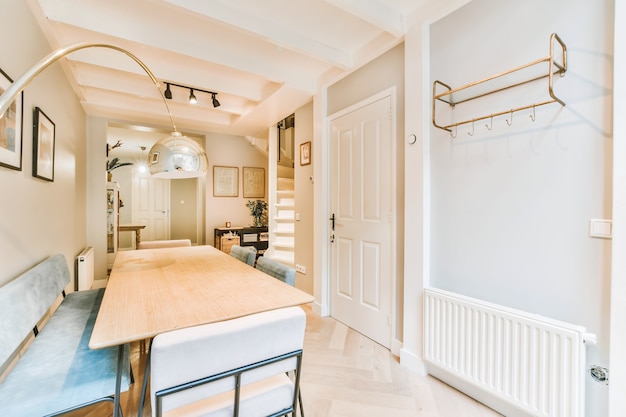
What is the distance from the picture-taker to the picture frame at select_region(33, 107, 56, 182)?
76.9 inches

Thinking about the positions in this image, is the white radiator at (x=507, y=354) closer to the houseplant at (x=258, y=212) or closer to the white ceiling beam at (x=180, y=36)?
the white ceiling beam at (x=180, y=36)

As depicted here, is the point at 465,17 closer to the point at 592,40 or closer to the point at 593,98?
the point at 592,40

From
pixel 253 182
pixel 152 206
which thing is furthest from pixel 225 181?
pixel 152 206

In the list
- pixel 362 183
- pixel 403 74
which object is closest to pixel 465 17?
pixel 403 74

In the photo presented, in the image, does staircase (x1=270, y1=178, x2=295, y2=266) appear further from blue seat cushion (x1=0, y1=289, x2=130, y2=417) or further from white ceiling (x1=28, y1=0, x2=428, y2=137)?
blue seat cushion (x1=0, y1=289, x2=130, y2=417)

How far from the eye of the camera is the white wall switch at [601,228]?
1.31 m

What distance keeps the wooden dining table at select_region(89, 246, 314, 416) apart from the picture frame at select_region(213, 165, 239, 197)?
10.3 feet

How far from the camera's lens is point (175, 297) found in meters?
1.49

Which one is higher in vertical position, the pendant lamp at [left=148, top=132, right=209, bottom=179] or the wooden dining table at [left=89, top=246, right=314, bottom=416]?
the pendant lamp at [left=148, top=132, right=209, bottom=179]

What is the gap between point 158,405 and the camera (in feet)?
2.97

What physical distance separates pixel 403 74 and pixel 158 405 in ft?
8.21

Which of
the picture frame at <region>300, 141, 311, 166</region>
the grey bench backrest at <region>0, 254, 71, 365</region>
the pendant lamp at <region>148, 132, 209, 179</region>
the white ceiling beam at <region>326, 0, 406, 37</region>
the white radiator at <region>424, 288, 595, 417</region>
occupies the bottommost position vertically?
the white radiator at <region>424, 288, 595, 417</region>

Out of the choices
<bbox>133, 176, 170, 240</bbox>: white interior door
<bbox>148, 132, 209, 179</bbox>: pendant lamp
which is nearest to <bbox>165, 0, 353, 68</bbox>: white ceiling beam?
<bbox>148, 132, 209, 179</bbox>: pendant lamp

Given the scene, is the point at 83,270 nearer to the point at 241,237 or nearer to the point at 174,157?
the point at 241,237
